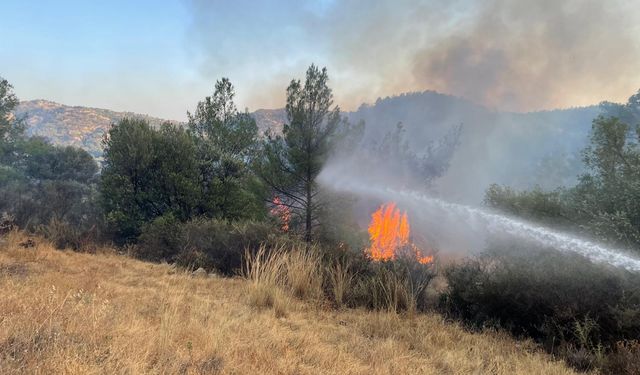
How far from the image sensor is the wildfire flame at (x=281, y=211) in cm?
1974

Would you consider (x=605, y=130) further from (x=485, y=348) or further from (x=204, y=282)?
(x=204, y=282)

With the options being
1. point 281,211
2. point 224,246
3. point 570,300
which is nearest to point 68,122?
point 281,211

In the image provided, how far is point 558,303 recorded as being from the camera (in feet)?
19.3

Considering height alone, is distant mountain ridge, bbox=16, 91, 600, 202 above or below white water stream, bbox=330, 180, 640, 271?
above

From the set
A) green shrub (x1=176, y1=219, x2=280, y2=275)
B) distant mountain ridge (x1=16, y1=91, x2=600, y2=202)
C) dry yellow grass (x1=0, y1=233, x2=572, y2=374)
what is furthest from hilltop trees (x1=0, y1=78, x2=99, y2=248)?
distant mountain ridge (x1=16, y1=91, x2=600, y2=202)

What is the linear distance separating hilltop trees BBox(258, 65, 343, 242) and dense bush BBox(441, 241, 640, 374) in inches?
467

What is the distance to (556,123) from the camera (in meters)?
114

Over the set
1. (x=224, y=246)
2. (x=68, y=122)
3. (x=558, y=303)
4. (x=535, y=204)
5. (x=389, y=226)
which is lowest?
(x=389, y=226)

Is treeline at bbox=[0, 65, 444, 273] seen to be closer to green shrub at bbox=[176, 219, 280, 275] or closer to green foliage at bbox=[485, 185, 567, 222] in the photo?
green shrub at bbox=[176, 219, 280, 275]

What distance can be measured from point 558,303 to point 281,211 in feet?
51.9

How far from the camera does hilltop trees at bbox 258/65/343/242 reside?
1853 centimetres

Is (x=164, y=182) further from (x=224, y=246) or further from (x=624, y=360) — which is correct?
(x=624, y=360)

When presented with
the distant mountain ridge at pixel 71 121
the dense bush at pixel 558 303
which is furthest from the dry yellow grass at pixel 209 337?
the distant mountain ridge at pixel 71 121

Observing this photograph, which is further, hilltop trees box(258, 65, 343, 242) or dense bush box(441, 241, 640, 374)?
hilltop trees box(258, 65, 343, 242)
